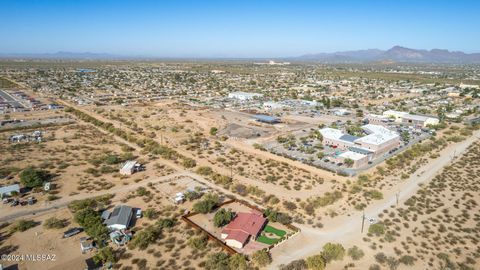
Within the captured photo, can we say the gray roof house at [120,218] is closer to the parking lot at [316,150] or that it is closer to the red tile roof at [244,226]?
the red tile roof at [244,226]

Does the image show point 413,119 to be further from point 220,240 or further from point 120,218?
point 120,218

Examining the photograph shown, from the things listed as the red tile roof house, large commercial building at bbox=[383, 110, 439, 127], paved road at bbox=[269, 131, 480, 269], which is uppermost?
the red tile roof house

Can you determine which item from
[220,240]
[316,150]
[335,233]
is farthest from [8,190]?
[316,150]

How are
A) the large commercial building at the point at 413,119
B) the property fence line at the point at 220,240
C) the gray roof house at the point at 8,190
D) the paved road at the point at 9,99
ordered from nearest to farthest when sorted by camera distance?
1. the property fence line at the point at 220,240
2. the gray roof house at the point at 8,190
3. the large commercial building at the point at 413,119
4. the paved road at the point at 9,99

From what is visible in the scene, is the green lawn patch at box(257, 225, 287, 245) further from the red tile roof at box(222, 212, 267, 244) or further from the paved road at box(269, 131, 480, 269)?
the paved road at box(269, 131, 480, 269)

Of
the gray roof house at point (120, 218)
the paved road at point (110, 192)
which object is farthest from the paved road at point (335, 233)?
the gray roof house at point (120, 218)

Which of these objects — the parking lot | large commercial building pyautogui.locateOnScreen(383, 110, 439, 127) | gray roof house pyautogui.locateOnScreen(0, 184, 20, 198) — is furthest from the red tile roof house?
large commercial building pyautogui.locateOnScreen(383, 110, 439, 127)
